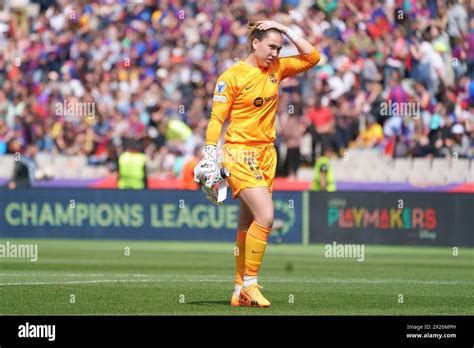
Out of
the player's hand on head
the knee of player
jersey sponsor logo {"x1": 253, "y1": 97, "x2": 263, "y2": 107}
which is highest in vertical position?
the player's hand on head

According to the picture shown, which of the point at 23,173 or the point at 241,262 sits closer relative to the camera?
the point at 241,262

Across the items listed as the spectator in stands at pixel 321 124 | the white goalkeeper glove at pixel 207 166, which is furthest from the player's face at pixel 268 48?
the spectator in stands at pixel 321 124

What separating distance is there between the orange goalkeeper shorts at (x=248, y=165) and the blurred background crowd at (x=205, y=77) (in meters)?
13.7

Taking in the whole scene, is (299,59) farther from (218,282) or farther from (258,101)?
(218,282)

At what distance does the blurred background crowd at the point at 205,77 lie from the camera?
27594 mm

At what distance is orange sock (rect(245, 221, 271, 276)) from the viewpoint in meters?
13.0

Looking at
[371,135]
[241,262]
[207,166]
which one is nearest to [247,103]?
[207,166]

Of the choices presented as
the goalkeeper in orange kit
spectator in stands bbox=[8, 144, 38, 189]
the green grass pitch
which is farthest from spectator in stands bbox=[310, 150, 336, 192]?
the goalkeeper in orange kit

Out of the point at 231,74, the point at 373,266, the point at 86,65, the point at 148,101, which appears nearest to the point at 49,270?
the point at 373,266

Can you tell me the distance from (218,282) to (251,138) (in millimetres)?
3903

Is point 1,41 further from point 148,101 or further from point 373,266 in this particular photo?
point 373,266

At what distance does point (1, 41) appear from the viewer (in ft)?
113

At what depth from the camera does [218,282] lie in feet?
54.4

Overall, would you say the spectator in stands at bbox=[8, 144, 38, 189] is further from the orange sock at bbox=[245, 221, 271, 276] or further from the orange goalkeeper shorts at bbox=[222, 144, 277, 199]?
the orange sock at bbox=[245, 221, 271, 276]
